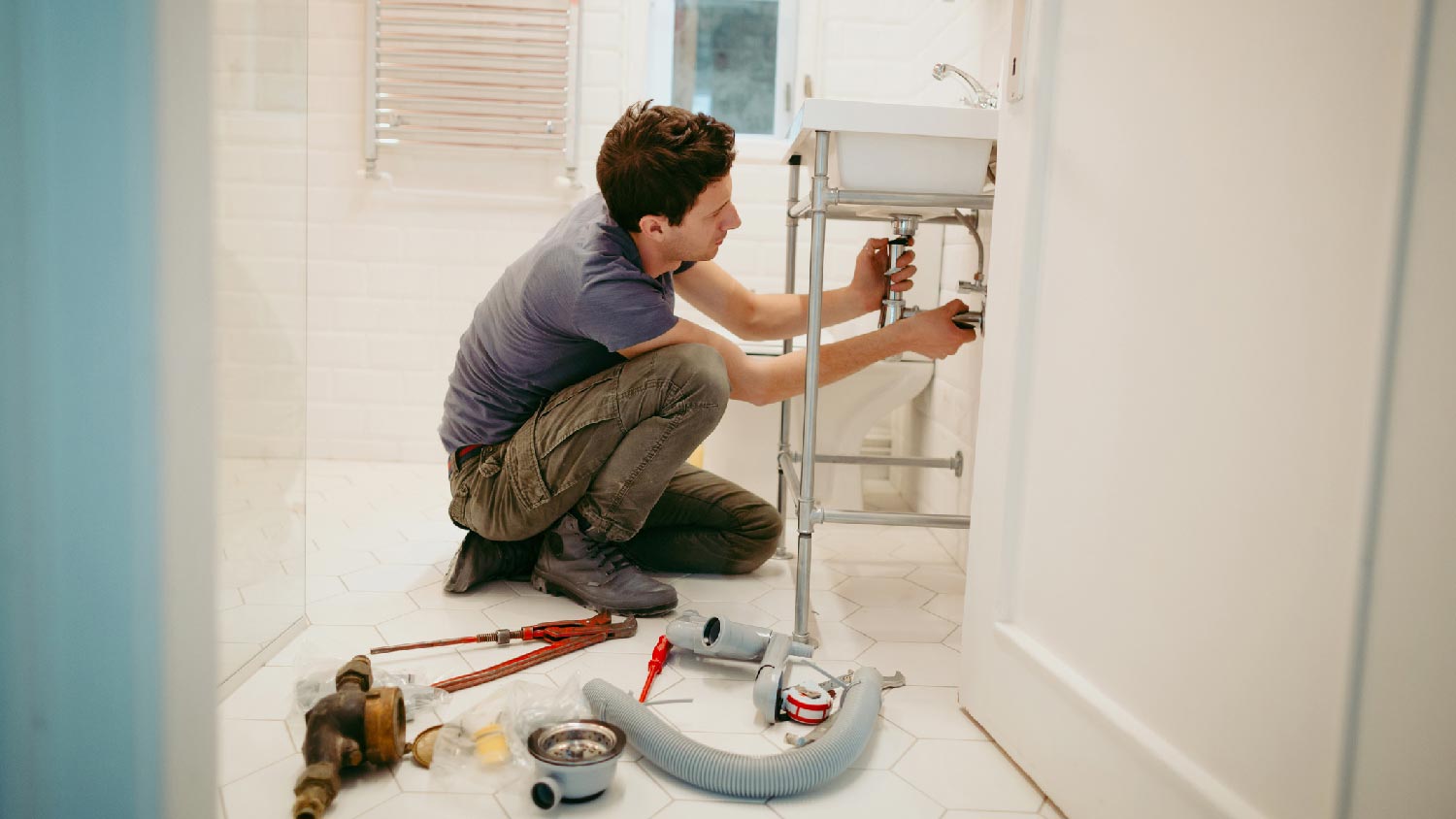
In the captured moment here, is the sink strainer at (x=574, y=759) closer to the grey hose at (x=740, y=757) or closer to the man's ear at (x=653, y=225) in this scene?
the grey hose at (x=740, y=757)

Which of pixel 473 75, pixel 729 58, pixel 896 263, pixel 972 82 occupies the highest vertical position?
pixel 729 58

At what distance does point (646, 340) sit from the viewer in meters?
1.63

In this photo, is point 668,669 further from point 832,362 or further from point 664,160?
point 664,160

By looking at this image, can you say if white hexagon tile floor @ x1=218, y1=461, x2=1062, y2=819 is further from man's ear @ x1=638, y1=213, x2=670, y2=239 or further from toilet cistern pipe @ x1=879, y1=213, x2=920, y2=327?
man's ear @ x1=638, y1=213, x2=670, y2=239

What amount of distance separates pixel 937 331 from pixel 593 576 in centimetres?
73

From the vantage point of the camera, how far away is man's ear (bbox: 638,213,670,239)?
159 cm

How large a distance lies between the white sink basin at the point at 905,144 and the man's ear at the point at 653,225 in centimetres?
27

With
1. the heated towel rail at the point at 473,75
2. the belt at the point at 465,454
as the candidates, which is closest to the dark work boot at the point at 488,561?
the belt at the point at 465,454

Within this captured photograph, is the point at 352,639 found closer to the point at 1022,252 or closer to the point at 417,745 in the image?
the point at 417,745

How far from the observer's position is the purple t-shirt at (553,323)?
1574 millimetres

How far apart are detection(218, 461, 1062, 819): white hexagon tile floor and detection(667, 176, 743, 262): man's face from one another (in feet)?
2.08

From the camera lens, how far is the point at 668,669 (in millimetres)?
1461

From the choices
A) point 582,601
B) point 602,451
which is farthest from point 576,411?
point 582,601

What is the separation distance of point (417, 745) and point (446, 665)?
0.30 meters
